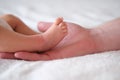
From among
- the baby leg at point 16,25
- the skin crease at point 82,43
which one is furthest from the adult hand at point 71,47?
the baby leg at point 16,25

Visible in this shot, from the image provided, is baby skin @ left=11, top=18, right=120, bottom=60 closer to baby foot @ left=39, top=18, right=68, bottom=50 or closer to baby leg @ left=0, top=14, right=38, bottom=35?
baby foot @ left=39, top=18, right=68, bottom=50

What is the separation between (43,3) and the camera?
1.08 meters

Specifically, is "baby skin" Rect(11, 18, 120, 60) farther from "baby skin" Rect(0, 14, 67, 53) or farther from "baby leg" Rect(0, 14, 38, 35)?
"baby leg" Rect(0, 14, 38, 35)

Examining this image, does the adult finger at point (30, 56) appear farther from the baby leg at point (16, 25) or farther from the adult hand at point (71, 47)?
the baby leg at point (16, 25)

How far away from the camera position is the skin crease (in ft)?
1.84

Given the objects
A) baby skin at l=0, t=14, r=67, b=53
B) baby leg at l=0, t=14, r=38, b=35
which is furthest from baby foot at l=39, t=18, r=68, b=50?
baby leg at l=0, t=14, r=38, b=35

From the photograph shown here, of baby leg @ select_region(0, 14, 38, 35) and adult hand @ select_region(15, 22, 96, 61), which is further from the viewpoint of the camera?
baby leg @ select_region(0, 14, 38, 35)

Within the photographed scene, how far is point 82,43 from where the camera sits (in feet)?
2.06

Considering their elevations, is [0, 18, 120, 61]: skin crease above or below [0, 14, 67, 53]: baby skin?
below

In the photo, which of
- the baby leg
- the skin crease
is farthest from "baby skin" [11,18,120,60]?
the baby leg

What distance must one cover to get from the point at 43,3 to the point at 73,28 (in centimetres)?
42

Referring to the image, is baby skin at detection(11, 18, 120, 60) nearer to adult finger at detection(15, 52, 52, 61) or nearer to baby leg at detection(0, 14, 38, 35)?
adult finger at detection(15, 52, 52, 61)

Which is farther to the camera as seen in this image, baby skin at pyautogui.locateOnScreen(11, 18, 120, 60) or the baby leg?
the baby leg

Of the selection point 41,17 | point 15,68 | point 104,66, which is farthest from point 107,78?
point 41,17
